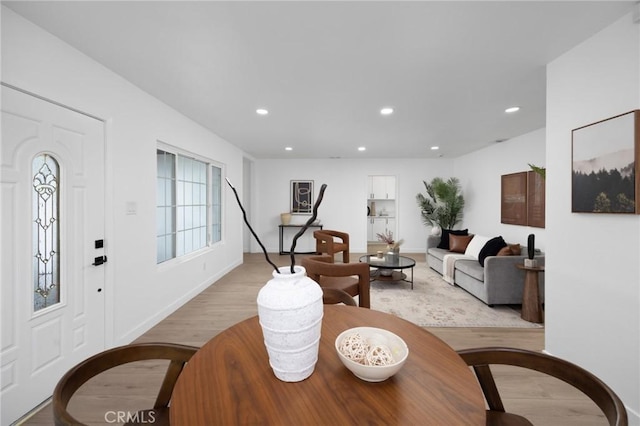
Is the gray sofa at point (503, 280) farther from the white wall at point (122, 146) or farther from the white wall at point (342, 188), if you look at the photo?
the white wall at point (122, 146)

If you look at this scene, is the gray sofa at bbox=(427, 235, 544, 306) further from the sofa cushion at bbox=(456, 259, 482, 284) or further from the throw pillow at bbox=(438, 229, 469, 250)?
the throw pillow at bbox=(438, 229, 469, 250)

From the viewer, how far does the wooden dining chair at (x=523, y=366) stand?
32.7 inches

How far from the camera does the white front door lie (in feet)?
5.09

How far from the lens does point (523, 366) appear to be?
1.02m

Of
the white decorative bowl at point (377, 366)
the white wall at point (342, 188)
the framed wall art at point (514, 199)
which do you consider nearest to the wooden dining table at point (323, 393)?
the white decorative bowl at point (377, 366)

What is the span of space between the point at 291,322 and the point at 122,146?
2520 mm

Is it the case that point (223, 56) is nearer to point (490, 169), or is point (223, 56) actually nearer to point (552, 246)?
point (552, 246)

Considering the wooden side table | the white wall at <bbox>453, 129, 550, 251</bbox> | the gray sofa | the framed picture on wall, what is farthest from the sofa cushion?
the framed picture on wall

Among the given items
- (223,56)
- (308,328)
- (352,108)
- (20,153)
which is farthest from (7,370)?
(352,108)

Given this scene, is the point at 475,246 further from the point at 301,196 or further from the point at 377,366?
the point at 377,366

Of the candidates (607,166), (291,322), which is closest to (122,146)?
(291,322)

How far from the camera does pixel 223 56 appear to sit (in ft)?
6.70

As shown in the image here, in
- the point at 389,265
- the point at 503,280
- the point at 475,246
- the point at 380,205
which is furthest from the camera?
the point at 380,205

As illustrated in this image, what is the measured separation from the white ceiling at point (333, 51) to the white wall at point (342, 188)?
3287 mm
